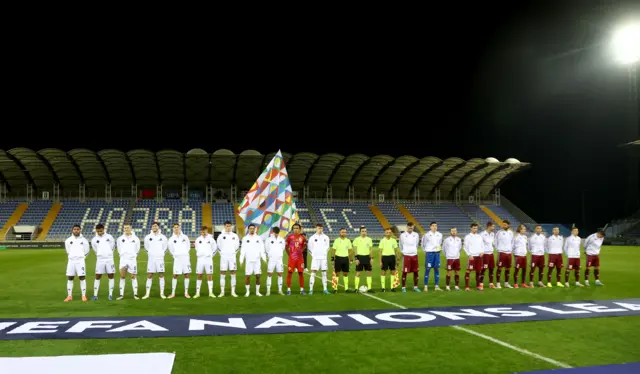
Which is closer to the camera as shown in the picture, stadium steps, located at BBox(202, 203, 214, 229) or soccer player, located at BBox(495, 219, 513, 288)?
soccer player, located at BBox(495, 219, 513, 288)

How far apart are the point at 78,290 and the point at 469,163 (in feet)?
159

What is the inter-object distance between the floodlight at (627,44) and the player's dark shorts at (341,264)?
2514 cm

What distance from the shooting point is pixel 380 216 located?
58844 mm

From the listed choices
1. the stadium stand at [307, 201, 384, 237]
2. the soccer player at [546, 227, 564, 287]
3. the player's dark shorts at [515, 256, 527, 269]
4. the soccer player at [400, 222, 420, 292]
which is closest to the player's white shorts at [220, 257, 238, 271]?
the soccer player at [400, 222, 420, 292]

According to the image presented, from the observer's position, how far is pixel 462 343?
8.22m

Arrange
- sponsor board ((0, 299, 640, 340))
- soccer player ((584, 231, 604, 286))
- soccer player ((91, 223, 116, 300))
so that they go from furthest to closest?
soccer player ((584, 231, 604, 286))
soccer player ((91, 223, 116, 300))
sponsor board ((0, 299, 640, 340))

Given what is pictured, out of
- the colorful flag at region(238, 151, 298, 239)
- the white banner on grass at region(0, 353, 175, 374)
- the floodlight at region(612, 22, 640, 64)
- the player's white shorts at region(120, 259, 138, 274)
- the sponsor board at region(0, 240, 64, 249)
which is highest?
the floodlight at region(612, 22, 640, 64)

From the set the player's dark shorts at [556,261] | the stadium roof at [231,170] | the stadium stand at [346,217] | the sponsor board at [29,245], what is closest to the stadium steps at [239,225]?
the stadium roof at [231,170]

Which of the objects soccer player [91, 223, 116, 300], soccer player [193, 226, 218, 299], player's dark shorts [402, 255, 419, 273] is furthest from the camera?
player's dark shorts [402, 255, 419, 273]

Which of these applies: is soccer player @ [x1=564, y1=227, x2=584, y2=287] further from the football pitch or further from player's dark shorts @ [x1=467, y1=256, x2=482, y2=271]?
the football pitch

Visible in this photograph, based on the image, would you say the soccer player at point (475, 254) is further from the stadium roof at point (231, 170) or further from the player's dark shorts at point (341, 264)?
the stadium roof at point (231, 170)

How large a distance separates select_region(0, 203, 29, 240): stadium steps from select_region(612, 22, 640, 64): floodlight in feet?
176

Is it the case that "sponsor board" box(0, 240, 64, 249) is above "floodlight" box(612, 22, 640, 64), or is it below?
below

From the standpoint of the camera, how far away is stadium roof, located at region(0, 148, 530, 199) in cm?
4997
